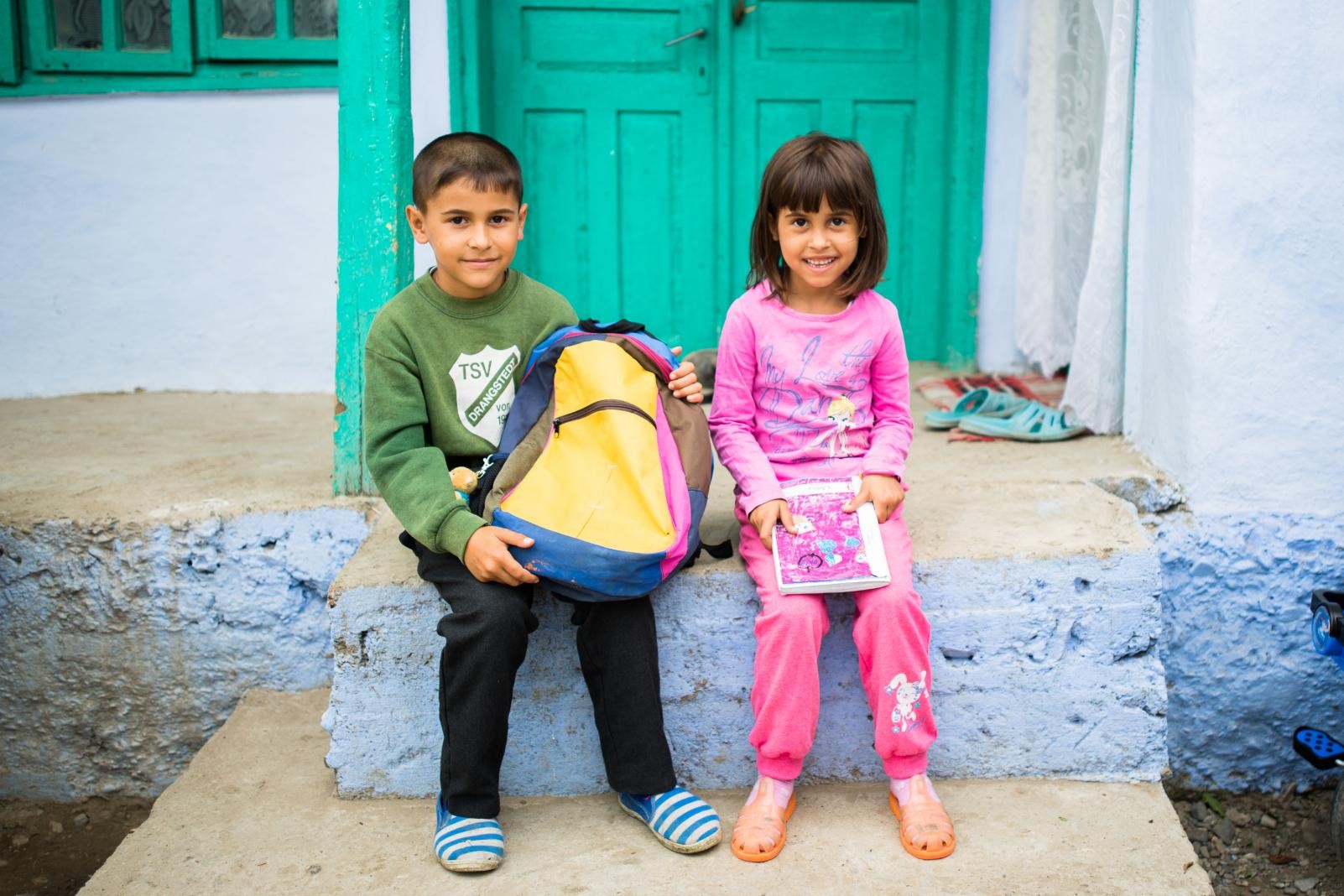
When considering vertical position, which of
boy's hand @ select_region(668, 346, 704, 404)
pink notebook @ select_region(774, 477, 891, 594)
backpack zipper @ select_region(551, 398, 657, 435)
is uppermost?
boy's hand @ select_region(668, 346, 704, 404)

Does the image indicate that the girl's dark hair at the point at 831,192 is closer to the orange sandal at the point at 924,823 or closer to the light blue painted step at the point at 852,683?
the light blue painted step at the point at 852,683

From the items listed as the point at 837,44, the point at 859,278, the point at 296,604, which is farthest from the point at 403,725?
the point at 837,44

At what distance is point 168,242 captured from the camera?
4.35 m

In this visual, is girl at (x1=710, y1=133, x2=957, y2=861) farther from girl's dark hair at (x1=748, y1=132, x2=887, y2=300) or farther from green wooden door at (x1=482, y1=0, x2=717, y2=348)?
green wooden door at (x1=482, y1=0, x2=717, y2=348)

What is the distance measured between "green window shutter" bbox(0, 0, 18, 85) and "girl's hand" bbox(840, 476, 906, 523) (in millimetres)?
3600

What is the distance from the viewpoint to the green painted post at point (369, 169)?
271 centimetres

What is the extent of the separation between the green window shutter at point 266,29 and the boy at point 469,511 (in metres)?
2.17

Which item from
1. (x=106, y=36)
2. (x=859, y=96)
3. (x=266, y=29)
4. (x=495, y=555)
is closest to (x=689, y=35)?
(x=859, y=96)

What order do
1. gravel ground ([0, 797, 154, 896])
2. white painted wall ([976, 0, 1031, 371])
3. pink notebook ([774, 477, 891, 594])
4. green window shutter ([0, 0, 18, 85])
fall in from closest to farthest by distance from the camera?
1. pink notebook ([774, 477, 891, 594])
2. gravel ground ([0, 797, 154, 896])
3. green window shutter ([0, 0, 18, 85])
4. white painted wall ([976, 0, 1031, 371])

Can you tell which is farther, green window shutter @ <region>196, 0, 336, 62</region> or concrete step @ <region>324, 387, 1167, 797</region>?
green window shutter @ <region>196, 0, 336, 62</region>

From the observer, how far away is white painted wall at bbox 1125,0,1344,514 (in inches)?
108

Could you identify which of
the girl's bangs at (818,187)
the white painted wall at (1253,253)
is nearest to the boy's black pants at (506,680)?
the girl's bangs at (818,187)

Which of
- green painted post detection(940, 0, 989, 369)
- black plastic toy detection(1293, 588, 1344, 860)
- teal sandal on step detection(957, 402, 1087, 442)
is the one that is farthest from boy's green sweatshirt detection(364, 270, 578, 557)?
green painted post detection(940, 0, 989, 369)

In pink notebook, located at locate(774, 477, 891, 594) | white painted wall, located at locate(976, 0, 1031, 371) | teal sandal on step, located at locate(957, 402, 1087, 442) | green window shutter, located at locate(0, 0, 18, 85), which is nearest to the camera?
pink notebook, located at locate(774, 477, 891, 594)
